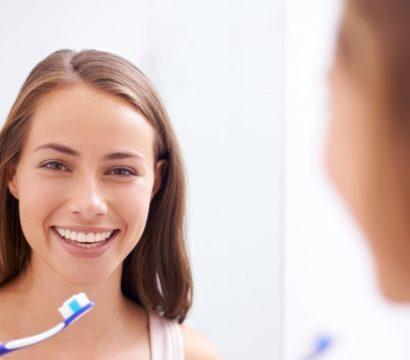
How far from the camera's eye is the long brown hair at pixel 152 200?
0.81 metres

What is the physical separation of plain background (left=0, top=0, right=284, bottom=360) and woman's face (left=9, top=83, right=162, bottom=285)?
0.66 m

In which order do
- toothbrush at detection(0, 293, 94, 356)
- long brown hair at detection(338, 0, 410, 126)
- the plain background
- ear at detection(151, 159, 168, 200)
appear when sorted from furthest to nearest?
the plain background < long brown hair at detection(338, 0, 410, 126) < ear at detection(151, 159, 168, 200) < toothbrush at detection(0, 293, 94, 356)

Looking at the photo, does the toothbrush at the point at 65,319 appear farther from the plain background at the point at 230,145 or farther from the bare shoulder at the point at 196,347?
the plain background at the point at 230,145

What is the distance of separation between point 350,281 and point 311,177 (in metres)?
0.22

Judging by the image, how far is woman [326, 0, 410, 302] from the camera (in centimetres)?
111

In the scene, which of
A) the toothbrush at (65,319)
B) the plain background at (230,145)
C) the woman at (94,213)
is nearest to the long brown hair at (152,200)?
the woman at (94,213)

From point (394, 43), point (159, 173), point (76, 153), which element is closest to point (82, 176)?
point (76, 153)

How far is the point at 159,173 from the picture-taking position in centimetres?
89

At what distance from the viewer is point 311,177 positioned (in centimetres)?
141

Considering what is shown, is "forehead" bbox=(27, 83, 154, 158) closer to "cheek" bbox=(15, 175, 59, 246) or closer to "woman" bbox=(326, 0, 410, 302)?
"cheek" bbox=(15, 175, 59, 246)

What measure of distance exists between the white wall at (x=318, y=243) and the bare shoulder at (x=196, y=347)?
1.65 ft

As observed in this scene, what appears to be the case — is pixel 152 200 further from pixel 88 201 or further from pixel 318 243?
pixel 318 243

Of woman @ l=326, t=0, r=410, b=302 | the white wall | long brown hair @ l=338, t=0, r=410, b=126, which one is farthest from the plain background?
long brown hair @ l=338, t=0, r=410, b=126

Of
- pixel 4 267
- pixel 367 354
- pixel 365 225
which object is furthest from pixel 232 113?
pixel 4 267
